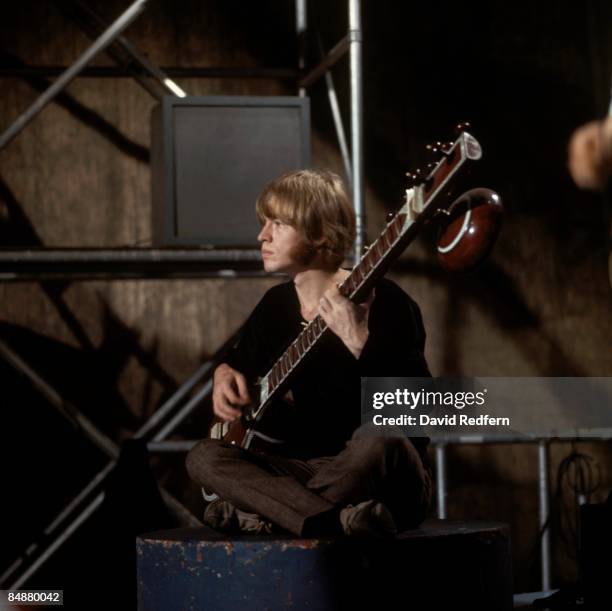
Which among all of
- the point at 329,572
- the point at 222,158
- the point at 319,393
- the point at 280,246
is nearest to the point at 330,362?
the point at 319,393

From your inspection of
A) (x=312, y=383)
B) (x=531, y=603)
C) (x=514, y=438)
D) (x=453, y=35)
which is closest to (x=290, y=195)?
(x=312, y=383)

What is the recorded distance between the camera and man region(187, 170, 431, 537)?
2.11 meters

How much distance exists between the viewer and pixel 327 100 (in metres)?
3.87

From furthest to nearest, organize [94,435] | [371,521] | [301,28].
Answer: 1. [301,28]
2. [94,435]
3. [371,521]

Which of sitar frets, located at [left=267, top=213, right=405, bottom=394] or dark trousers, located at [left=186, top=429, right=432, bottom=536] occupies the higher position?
sitar frets, located at [left=267, top=213, right=405, bottom=394]

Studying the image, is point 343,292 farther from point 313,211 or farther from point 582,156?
point 582,156

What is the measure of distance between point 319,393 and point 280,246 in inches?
13.8

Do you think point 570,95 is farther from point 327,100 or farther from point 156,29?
point 156,29

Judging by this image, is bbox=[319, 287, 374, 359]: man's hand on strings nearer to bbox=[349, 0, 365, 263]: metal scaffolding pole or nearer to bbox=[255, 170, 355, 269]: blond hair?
bbox=[255, 170, 355, 269]: blond hair

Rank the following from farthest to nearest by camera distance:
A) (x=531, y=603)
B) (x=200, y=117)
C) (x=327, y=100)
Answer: (x=327, y=100), (x=200, y=117), (x=531, y=603)

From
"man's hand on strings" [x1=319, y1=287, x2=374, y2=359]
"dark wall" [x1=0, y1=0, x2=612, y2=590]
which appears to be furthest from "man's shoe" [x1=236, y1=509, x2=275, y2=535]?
"dark wall" [x1=0, y1=0, x2=612, y2=590]

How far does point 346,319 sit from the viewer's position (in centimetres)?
218

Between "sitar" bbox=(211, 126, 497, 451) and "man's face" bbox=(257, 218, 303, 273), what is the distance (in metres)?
0.17

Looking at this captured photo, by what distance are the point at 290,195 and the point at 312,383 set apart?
16.8 inches
